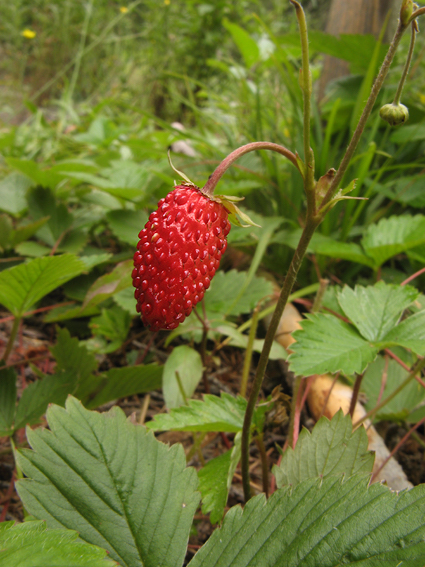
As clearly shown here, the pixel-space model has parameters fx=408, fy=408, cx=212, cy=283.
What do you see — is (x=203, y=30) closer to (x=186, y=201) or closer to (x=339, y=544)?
(x=186, y=201)

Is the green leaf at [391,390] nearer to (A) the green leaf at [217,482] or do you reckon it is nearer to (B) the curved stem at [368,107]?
(A) the green leaf at [217,482]

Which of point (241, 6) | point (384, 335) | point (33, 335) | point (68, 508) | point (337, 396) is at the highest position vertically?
point (241, 6)

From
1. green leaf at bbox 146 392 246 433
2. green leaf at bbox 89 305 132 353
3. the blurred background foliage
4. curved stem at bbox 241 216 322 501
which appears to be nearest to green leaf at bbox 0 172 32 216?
the blurred background foliage

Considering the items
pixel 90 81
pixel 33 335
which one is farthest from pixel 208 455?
pixel 90 81

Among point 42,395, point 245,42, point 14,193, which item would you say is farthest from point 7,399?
point 245,42

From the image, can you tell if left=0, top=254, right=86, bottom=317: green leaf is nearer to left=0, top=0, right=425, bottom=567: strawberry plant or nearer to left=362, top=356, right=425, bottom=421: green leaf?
left=0, top=0, right=425, bottom=567: strawberry plant

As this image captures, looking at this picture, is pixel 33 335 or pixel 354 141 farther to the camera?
pixel 33 335

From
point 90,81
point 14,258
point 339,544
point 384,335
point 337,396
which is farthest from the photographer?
point 90,81

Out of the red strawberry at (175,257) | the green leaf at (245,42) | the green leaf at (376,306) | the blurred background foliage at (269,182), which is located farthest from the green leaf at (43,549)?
the green leaf at (245,42)
